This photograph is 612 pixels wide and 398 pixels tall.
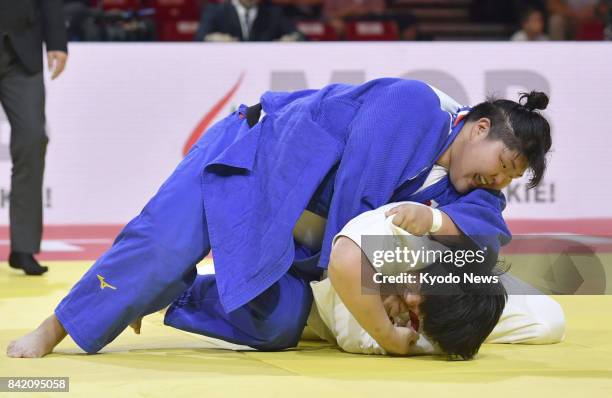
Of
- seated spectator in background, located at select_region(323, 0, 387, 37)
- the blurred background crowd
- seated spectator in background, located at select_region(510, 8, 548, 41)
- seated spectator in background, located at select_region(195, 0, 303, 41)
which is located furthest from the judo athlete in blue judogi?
seated spectator in background, located at select_region(323, 0, 387, 37)

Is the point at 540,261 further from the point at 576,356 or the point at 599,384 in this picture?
the point at 599,384

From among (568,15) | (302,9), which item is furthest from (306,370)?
(568,15)

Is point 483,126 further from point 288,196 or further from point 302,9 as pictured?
point 302,9

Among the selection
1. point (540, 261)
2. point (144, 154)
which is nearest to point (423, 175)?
point (540, 261)

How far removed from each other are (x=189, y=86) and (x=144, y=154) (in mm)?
448

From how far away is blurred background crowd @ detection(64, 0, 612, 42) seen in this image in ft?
24.3

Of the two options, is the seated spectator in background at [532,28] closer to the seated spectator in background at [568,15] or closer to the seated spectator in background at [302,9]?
the seated spectator in background at [568,15]

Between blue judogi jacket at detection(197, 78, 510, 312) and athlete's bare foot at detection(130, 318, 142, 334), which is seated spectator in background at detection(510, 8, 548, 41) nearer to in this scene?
blue judogi jacket at detection(197, 78, 510, 312)

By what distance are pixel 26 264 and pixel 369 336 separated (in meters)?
2.21

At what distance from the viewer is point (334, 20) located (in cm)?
876

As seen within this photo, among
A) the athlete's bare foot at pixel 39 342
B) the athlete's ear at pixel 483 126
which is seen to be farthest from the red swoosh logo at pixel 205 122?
the athlete's ear at pixel 483 126

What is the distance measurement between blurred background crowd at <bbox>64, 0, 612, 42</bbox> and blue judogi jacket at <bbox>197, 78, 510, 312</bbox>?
14.0ft

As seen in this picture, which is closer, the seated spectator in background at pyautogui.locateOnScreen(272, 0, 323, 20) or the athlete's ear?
the athlete's ear

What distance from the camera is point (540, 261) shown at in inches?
153
